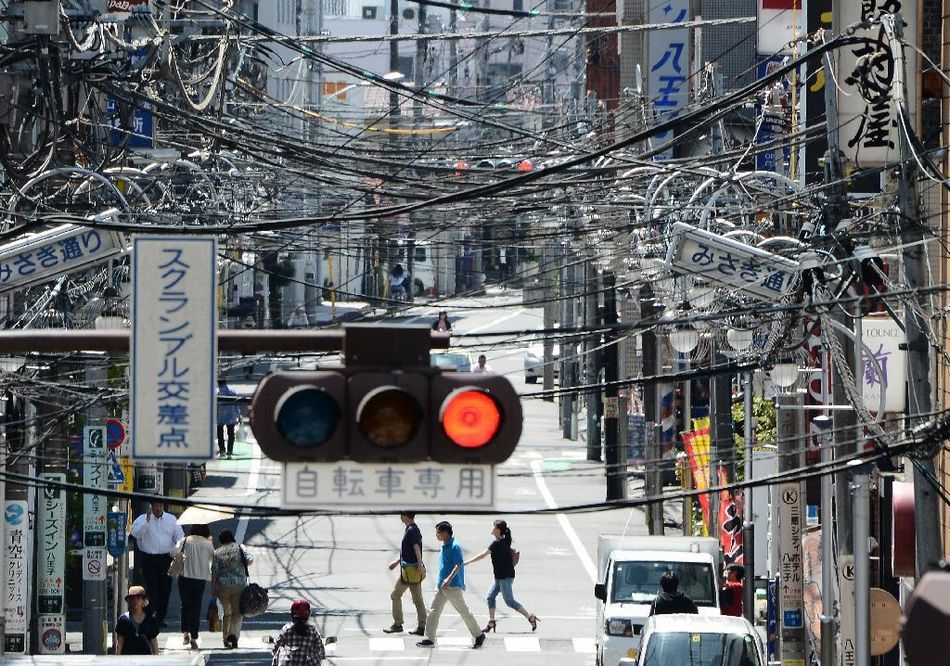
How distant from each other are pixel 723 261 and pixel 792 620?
7.20 m

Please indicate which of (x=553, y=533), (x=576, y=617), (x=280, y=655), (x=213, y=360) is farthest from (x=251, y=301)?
(x=213, y=360)

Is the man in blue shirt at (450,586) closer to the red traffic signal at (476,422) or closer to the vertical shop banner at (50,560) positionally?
the vertical shop banner at (50,560)

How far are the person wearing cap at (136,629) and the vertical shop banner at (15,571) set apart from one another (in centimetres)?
128

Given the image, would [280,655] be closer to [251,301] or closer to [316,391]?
[316,391]

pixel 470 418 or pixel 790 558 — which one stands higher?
pixel 470 418

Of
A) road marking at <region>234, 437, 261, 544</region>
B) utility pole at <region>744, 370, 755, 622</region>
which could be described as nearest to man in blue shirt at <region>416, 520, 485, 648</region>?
utility pole at <region>744, 370, 755, 622</region>

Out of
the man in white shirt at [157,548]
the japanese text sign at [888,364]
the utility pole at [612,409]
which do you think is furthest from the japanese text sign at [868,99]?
the utility pole at [612,409]

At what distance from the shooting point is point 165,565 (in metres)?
24.6

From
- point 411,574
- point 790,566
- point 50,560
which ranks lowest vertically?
point 411,574

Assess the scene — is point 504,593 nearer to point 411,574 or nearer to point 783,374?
point 411,574

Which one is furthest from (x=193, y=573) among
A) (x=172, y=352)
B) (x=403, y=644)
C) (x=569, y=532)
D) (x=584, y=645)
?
(x=172, y=352)

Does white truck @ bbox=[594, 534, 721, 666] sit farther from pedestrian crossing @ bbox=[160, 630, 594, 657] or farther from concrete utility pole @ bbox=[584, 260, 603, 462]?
concrete utility pole @ bbox=[584, 260, 603, 462]

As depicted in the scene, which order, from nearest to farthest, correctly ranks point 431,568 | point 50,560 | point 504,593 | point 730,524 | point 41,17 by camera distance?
point 41,17, point 50,560, point 504,593, point 730,524, point 431,568

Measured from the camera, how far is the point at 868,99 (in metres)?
17.3
